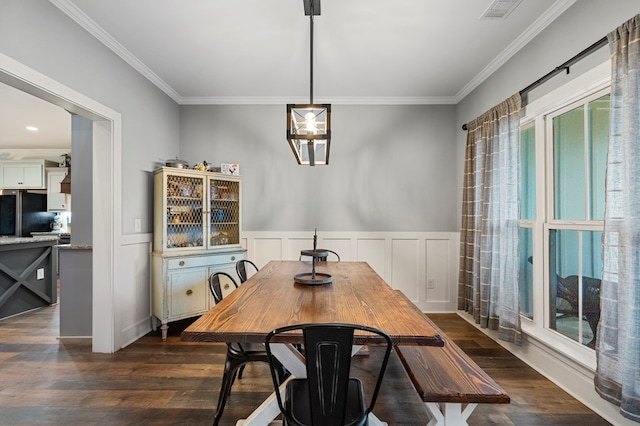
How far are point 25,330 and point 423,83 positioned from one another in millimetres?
5049

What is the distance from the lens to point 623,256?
168cm

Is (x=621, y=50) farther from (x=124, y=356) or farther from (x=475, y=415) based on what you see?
(x=124, y=356)

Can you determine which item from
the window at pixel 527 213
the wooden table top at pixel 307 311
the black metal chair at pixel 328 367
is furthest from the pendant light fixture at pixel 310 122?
the window at pixel 527 213

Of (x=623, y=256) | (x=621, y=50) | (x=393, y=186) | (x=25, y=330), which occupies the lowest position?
(x=25, y=330)

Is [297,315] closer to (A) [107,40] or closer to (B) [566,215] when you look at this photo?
(B) [566,215]

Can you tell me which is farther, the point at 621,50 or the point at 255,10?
the point at 255,10

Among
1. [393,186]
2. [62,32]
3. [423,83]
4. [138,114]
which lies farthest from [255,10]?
[393,186]

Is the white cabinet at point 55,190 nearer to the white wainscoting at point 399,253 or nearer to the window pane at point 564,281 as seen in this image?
the white wainscoting at point 399,253

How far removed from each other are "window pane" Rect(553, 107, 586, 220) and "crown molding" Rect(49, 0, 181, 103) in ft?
12.0

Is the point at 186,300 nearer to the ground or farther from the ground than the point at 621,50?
nearer to the ground

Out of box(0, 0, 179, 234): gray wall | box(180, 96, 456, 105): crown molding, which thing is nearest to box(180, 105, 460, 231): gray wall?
box(180, 96, 456, 105): crown molding

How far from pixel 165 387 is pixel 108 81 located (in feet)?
8.33

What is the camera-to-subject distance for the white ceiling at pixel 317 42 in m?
2.31

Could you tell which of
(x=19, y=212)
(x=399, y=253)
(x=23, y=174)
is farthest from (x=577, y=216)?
(x=23, y=174)
